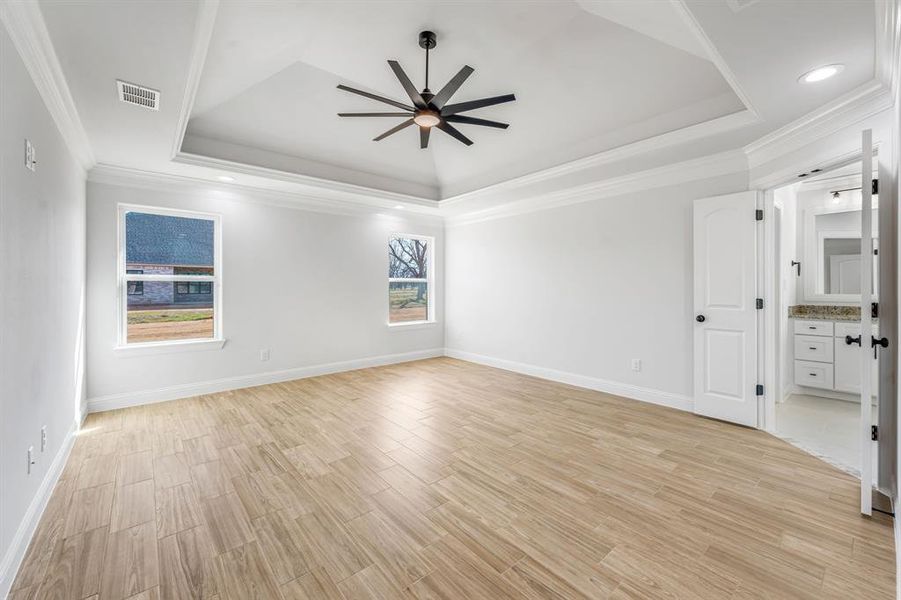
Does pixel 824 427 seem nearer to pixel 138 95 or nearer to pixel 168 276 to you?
pixel 138 95

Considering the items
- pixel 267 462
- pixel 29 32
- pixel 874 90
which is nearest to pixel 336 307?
pixel 267 462

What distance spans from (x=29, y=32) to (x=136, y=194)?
8.83 feet

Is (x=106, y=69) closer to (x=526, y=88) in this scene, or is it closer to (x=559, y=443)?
(x=526, y=88)

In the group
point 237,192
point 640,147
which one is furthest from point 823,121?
point 237,192

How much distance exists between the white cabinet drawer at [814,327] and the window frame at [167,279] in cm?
695

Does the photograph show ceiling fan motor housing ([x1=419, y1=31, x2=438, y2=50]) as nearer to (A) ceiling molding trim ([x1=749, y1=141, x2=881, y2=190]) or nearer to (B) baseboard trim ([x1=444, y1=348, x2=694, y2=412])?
(A) ceiling molding trim ([x1=749, y1=141, x2=881, y2=190])

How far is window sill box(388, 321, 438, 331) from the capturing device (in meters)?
6.23

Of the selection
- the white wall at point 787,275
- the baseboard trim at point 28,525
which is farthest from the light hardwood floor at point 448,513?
the white wall at point 787,275

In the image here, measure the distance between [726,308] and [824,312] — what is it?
2014 mm

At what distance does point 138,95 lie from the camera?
2.49 metres

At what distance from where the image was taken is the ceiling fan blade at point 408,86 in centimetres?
251

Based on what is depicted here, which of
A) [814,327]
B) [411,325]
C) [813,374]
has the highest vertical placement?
[814,327]

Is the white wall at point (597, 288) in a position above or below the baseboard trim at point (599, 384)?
above

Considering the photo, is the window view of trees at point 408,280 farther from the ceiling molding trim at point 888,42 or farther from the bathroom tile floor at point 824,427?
the ceiling molding trim at point 888,42
